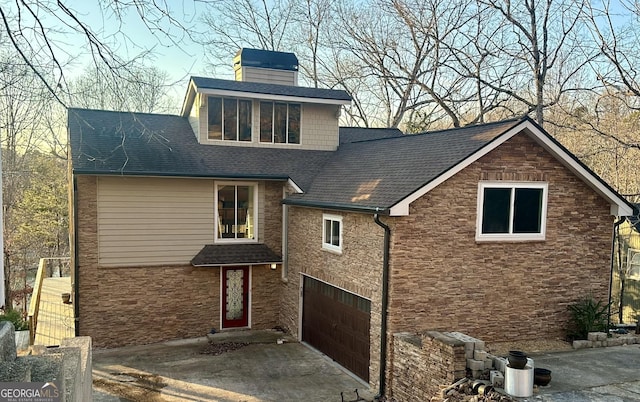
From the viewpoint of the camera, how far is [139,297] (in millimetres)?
13422

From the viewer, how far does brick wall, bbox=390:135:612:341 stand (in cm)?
989

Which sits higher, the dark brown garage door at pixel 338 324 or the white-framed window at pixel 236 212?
the white-framed window at pixel 236 212

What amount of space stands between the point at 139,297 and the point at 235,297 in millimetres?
2772

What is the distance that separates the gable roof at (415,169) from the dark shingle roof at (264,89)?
3.38 metres

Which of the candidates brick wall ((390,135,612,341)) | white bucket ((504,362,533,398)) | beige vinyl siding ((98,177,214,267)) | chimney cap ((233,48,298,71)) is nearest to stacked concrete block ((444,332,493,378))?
white bucket ((504,362,533,398))

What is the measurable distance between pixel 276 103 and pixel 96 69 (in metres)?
11.1

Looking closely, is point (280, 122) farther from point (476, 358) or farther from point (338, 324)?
point (476, 358)

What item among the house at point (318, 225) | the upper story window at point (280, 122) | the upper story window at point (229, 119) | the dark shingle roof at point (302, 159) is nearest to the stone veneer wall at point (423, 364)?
the house at point (318, 225)

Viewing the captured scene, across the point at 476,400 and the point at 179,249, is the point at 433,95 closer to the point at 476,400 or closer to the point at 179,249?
the point at 179,249

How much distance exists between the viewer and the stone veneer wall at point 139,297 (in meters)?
12.8

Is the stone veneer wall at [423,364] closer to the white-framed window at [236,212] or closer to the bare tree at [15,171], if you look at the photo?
the white-framed window at [236,212]

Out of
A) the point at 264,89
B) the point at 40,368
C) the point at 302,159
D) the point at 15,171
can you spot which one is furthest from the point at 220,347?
the point at 15,171

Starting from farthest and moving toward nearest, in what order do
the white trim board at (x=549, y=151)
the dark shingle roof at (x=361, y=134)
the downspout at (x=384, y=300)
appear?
the dark shingle roof at (x=361, y=134) → the downspout at (x=384, y=300) → the white trim board at (x=549, y=151)

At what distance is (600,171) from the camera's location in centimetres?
2289
